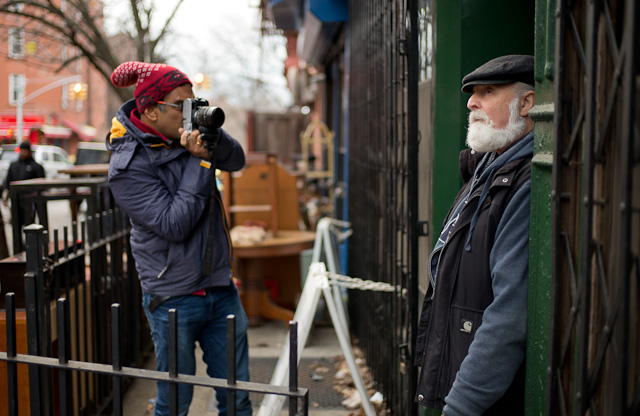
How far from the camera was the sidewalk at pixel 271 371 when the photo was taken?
4.49 meters

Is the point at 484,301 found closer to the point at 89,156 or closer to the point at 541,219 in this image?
the point at 541,219

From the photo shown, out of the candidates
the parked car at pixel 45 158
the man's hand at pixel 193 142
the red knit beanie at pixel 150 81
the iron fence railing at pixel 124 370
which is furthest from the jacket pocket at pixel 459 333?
the parked car at pixel 45 158

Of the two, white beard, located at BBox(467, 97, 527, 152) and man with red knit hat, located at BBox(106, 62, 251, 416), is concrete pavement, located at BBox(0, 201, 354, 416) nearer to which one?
man with red knit hat, located at BBox(106, 62, 251, 416)

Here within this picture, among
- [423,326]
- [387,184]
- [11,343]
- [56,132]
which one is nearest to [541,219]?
[423,326]

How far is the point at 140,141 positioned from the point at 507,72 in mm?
1723

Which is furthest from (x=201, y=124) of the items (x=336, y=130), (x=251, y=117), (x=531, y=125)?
(x=251, y=117)

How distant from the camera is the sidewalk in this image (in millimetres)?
4488

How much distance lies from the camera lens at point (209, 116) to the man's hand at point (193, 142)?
6 cm

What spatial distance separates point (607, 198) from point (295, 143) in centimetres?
1765

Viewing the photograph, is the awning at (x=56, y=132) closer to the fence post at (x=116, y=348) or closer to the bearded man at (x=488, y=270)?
the fence post at (x=116, y=348)

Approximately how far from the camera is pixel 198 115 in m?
3.00

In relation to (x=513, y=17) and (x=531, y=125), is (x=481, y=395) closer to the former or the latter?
(x=531, y=125)

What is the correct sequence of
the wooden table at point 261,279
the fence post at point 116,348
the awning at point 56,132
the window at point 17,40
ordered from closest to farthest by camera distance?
the fence post at point 116,348
the wooden table at point 261,279
the window at point 17,40
the awning at point 56,132

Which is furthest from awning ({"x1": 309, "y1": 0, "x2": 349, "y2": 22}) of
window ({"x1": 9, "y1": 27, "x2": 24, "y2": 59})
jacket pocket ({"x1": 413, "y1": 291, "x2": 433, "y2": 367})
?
window ({"x1": 9, "y1": 27, "x2": 24, "y2": 59})
